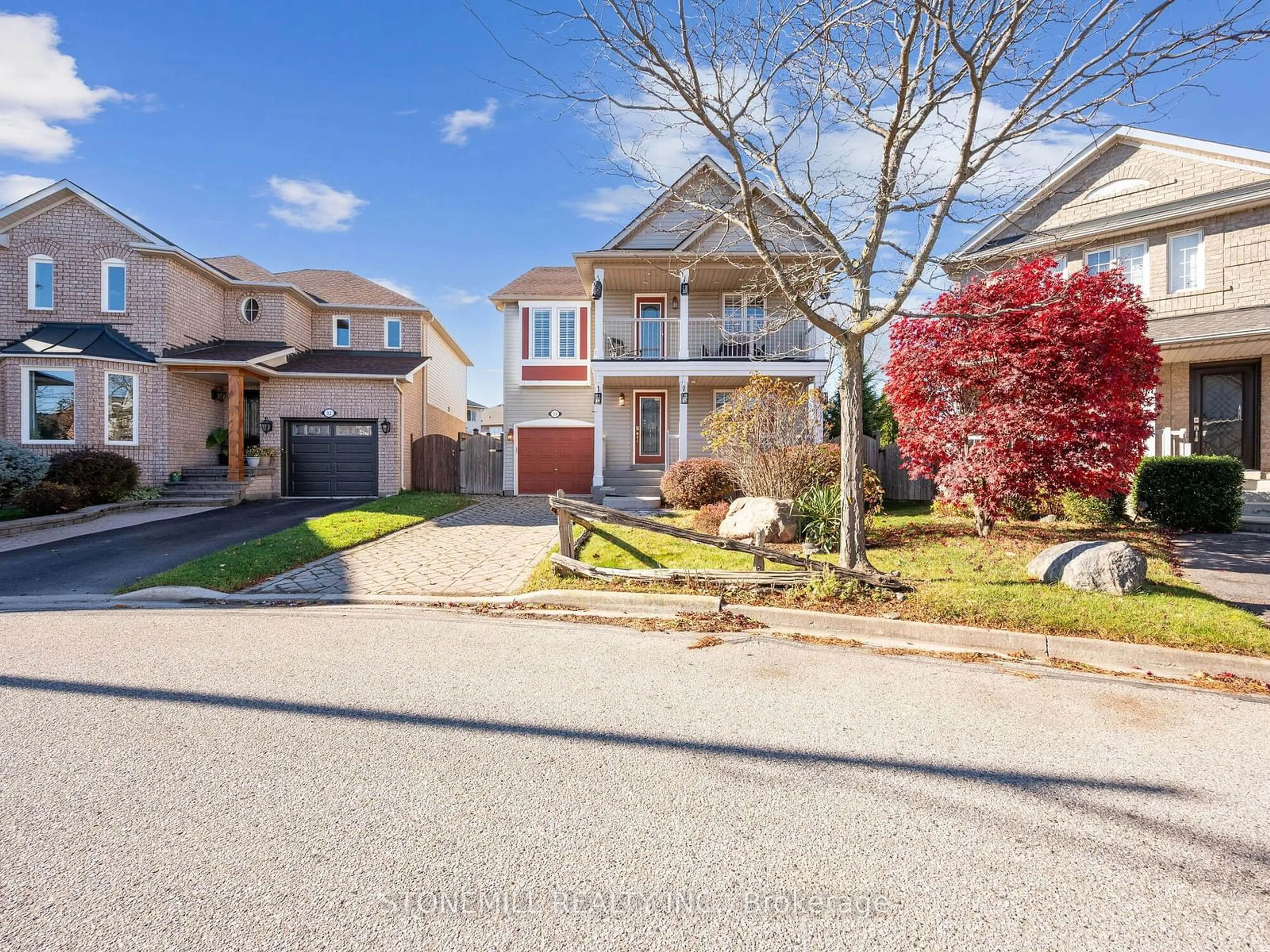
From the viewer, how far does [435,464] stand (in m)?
19.7

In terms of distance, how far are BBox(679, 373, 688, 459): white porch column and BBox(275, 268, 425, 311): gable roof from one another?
1105 centimetres

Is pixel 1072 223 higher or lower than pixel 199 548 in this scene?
higher

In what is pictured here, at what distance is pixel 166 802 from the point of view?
2711 mm

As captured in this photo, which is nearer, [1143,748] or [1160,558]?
[1143,748]

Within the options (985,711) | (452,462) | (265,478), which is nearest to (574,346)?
(452,462)

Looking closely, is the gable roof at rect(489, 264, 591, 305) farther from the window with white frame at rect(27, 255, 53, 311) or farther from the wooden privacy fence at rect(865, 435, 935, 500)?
the window with white frame at rect(27, 255, 53, 311)

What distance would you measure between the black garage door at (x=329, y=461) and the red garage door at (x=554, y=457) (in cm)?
439

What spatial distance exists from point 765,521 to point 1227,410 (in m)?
11.3

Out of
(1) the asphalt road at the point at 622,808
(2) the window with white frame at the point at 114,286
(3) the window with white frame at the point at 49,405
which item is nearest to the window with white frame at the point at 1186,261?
(1) the asphalt road at the point at 622,808

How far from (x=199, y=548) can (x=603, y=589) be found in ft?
24.1

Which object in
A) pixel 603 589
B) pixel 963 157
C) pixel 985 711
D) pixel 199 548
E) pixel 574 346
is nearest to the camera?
pixel 985 711


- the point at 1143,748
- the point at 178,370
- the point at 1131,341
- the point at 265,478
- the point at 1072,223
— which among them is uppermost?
the point at 1072,223

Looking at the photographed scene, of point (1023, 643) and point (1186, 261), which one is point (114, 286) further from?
point (1186, 261)

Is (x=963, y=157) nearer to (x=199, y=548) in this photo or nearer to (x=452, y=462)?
(x=199, y=548)
